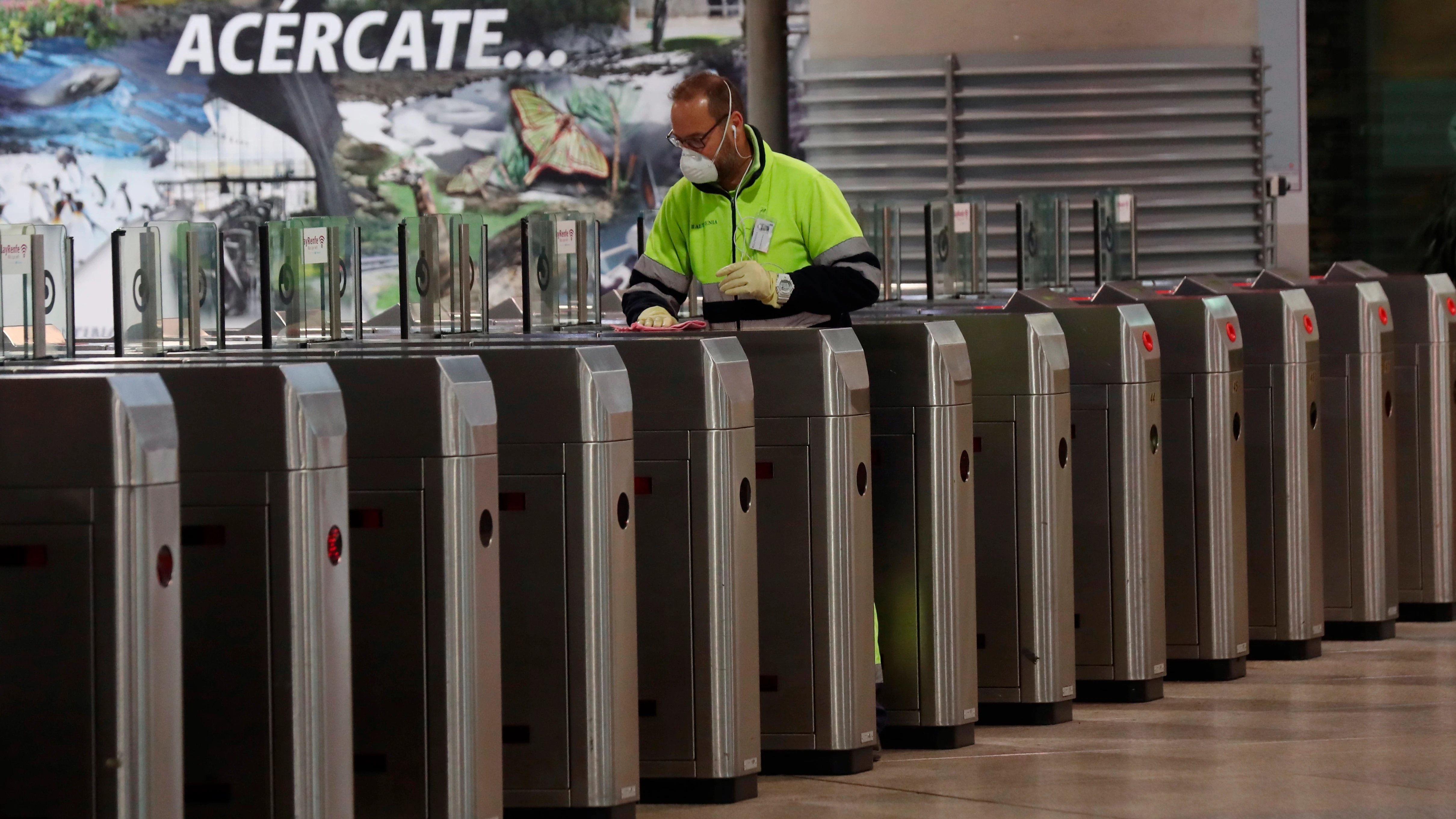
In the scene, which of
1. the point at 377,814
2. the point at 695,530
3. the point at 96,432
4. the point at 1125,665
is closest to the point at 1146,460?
the point at 1125,665

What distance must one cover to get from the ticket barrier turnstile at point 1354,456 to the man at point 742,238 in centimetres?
239

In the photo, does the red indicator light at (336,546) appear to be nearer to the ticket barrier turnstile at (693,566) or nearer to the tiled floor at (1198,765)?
the ticket barrier turnstile at (693,566)

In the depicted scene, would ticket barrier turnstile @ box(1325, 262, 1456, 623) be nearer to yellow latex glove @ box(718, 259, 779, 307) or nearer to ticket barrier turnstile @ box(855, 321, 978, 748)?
ticket barrier turnstile @ box(855, 321, 978, 748)

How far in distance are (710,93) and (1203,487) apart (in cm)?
202

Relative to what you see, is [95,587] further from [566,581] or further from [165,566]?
[566,581]

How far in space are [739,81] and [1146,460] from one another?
7.18 meters

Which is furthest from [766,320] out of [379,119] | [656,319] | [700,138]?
[379,119]

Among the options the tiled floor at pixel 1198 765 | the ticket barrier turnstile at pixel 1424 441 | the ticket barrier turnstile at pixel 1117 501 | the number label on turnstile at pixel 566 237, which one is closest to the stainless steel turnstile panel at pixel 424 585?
the tiled floor at pixel 1198 765

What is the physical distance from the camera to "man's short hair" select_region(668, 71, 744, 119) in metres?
5.14

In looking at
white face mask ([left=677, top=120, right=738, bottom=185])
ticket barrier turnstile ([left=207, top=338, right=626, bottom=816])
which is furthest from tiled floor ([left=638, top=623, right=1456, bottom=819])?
white face mask ([left=677, top=120, right=738, bottom=185])

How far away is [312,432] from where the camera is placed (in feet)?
11.5

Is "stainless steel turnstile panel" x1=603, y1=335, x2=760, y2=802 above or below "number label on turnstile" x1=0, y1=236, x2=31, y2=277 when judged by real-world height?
below

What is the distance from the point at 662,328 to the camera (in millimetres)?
4984

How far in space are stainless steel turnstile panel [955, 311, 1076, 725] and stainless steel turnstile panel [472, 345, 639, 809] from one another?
4.87 ft
